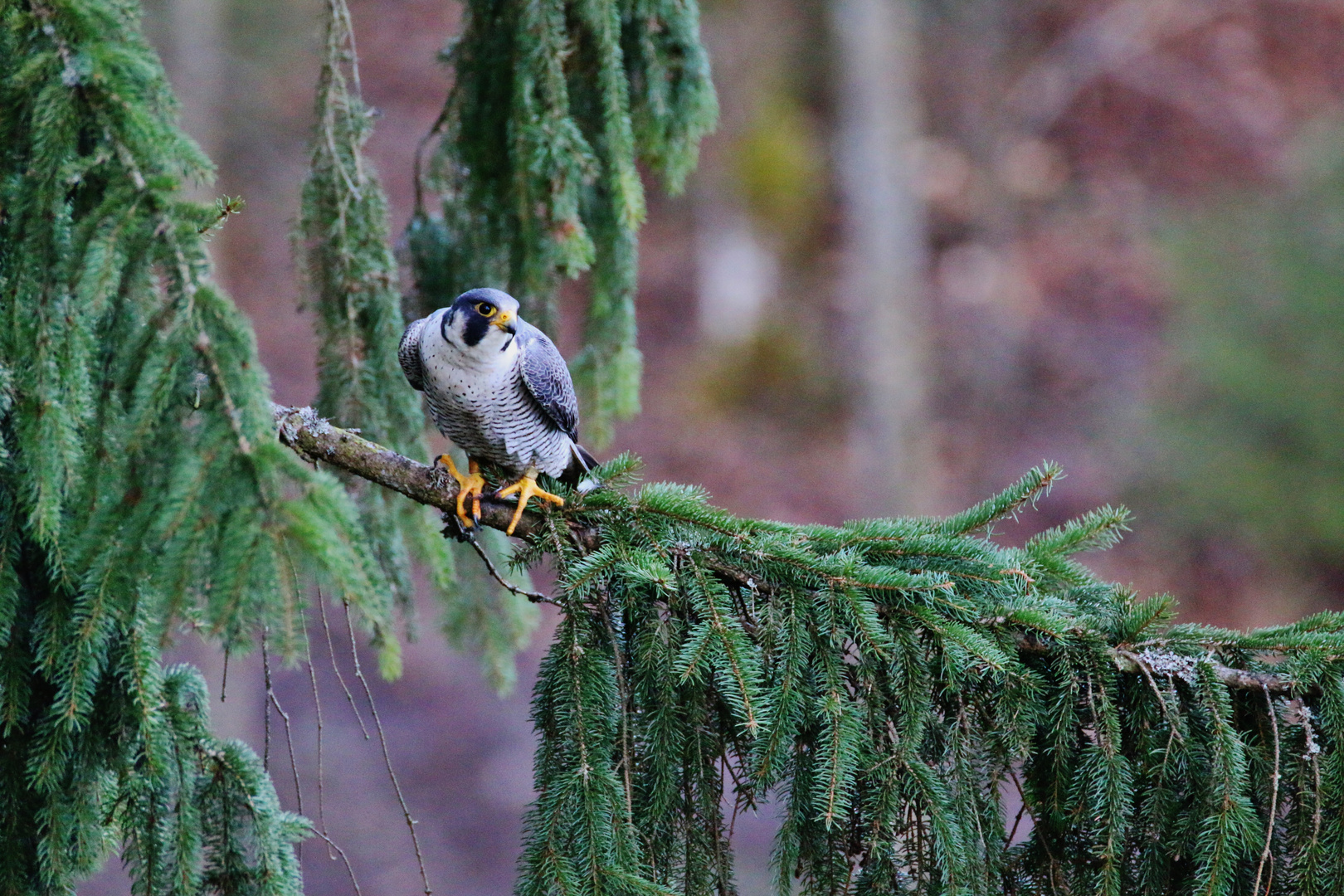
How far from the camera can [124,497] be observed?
1572 mm

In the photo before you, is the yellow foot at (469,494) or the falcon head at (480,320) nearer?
the yellow foot at (469,494)

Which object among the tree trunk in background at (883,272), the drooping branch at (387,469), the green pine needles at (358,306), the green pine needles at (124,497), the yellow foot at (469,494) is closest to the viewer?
the green pine needles at (124,497)

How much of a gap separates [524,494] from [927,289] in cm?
1268

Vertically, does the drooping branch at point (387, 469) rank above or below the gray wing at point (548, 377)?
below

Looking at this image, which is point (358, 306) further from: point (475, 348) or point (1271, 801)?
point (1271, 801)

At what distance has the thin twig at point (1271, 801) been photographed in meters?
1.87

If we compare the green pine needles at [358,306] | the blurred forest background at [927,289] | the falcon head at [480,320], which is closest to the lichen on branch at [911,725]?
the falcon head at [480,320]

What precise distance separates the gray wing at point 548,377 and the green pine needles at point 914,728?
955 millimetres

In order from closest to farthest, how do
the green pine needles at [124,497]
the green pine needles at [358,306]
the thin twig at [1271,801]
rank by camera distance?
the green pine needles at [124,497], the thin twig at [1271,801], the green pine needles at [358,306]

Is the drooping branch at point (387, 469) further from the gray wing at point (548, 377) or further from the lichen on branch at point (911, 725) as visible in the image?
the gray wing at point (548, 377)

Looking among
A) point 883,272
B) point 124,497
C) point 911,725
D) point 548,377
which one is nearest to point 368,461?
point 548,377

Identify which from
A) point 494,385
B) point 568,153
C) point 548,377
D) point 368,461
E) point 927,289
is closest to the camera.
Result: point 368,461

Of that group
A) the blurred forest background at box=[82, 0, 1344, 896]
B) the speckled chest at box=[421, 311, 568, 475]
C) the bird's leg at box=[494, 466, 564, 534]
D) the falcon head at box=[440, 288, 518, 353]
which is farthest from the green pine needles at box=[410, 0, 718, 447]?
the blurred forest background at box=[82, 0, 1344, 896]

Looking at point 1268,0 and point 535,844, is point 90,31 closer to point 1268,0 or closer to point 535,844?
point 535,844
